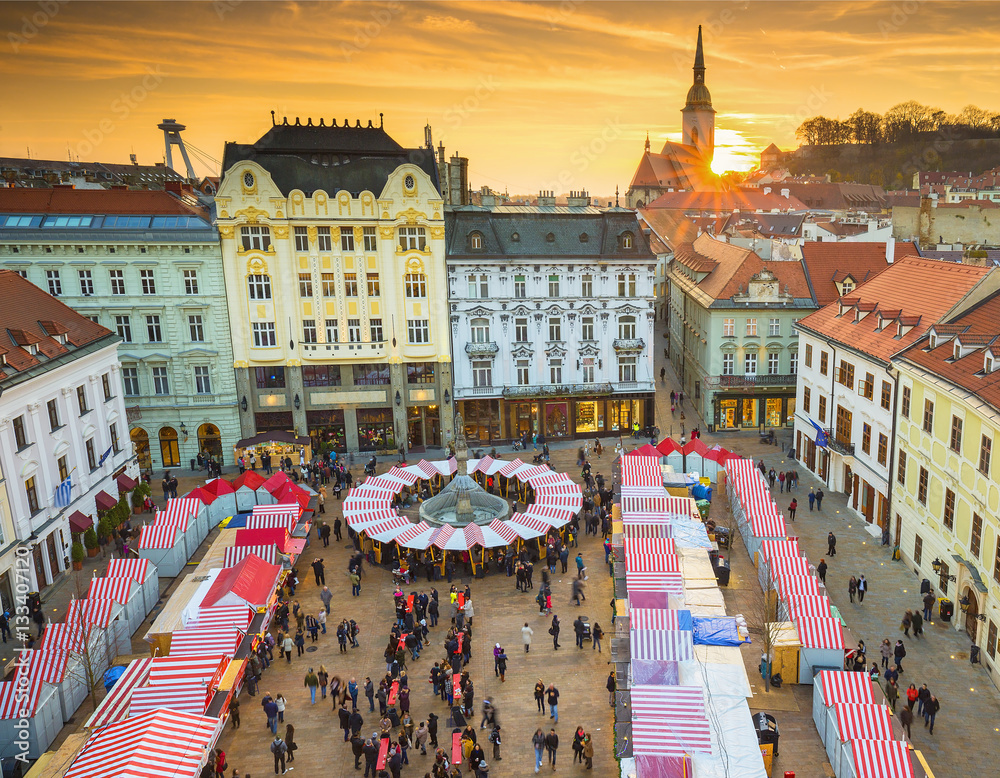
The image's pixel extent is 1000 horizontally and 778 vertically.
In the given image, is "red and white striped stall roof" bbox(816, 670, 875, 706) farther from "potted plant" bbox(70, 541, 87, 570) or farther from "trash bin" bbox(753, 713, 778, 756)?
"potted plant" bbox(70, 541, 87, 570)

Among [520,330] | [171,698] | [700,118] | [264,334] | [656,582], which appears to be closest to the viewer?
[171,698]

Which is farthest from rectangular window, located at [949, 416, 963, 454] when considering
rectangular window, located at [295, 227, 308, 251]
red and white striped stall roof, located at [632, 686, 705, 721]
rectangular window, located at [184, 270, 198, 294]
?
rectangular window, located at [184, 270, 198, 294]

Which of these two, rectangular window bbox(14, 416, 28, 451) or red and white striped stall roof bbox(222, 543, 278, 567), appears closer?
red and white striped stall roof bbox(222, 543, 278, 567)

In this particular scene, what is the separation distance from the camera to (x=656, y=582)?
26344 mm

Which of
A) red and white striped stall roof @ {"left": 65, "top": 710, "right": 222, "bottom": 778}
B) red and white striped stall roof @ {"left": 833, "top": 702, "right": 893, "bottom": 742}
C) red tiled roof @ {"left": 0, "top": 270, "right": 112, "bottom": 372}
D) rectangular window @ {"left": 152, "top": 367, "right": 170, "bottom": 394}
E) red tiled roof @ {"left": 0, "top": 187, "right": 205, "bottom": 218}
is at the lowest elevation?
red and white striped stall roof @ {"left": 833, "top": 702, "right": 893, "bottom": 742}

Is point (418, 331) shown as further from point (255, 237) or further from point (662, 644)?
point (662, 644)

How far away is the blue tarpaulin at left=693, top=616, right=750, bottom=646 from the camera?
76.5ft

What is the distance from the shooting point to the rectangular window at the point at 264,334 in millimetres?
47125

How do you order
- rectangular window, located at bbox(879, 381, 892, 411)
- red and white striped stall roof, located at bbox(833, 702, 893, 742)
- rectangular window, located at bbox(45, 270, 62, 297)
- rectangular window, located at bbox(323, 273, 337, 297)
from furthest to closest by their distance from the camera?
rectangular window, located at bbox(323, 273, 337, 297)
rectangular window, located at bbox(45, 270, 62, 297)
rectangular window, located at bbox(879, 381, 892, 411)
red and white striped stall roof, located at bbox(833, 702, 893, 742)

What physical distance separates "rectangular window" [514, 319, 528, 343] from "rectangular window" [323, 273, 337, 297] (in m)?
11.8

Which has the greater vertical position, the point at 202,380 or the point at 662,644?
the point at 202,380

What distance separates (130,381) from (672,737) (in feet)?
132

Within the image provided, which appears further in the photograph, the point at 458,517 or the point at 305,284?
the point at 305,284

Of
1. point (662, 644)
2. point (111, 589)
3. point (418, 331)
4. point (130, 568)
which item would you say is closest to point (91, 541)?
point (130, 568)
